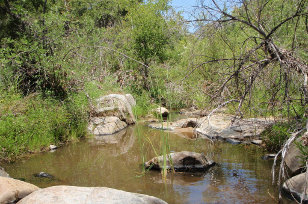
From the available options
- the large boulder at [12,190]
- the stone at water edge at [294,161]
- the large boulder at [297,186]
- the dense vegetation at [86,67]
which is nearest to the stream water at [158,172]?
the large boulder at [297,186]

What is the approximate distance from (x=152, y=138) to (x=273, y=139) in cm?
350

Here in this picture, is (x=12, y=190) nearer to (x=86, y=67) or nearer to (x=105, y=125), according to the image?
(x=86, y=67)

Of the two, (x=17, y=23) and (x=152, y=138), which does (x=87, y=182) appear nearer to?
(x=152, y=138)

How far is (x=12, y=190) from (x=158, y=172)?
259 cm

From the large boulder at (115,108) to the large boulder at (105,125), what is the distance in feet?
0.94

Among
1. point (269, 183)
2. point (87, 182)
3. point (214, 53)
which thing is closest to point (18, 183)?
point (87, 182)

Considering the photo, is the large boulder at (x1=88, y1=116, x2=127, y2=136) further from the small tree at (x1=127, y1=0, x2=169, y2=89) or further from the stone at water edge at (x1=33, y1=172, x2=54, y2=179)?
the small tree at (x1=127, y1=0, x2=169, y2=89)

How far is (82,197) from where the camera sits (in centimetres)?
346

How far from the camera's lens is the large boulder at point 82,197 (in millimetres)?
3400

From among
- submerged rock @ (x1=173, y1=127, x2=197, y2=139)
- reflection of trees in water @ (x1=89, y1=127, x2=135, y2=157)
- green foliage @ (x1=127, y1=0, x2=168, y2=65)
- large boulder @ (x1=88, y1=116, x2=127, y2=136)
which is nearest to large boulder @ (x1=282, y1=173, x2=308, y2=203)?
reflection of trees in water @ (x1=89, y1=127, x2=135, y2=157)

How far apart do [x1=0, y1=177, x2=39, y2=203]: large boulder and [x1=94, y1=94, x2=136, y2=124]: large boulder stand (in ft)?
21.1

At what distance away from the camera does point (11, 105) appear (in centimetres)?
745

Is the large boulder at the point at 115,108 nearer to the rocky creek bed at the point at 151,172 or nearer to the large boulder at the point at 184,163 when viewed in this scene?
the rocky creek bed at the point at 151,172

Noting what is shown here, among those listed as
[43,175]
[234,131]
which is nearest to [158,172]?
[43,175]
